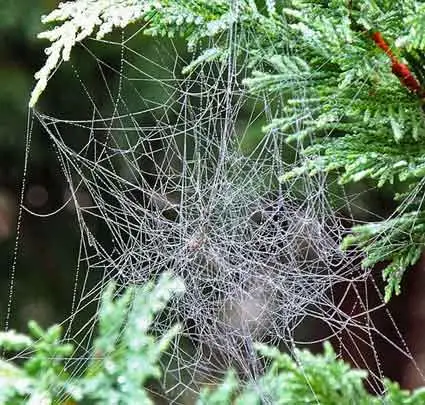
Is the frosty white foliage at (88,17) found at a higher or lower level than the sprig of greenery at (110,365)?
higher

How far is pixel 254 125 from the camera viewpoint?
1509mm

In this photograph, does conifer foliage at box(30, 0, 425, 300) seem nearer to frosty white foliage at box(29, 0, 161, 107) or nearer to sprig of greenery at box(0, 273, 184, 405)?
frosty white foliage at box(29, 0, 161, 107)

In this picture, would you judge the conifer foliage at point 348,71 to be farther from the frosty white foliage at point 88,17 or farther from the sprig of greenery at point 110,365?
the sprig of greenery at point 110,365

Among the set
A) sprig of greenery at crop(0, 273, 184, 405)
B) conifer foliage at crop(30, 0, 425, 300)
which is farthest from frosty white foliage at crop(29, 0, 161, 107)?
sprig of greenery at crop(0, 273, 184, 405)

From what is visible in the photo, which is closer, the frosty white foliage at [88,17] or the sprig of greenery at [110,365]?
the sprig of greenery at [110,365]

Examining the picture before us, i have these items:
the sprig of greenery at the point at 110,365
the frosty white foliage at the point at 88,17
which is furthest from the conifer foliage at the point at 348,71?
the sprig of greenery at the point at 110,365

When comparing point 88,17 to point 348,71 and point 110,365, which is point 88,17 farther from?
point 110,365

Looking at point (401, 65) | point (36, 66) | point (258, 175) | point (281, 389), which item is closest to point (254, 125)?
point (258, 175)

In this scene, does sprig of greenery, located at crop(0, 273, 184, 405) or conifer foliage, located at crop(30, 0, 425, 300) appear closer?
sprig of greenery, located at crop(0, 273, 184, 405)

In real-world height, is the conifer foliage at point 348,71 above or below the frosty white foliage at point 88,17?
below

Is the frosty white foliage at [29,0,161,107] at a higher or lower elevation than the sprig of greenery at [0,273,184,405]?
higher

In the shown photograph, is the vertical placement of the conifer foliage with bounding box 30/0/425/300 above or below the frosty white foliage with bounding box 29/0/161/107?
below

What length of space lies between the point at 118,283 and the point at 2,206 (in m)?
0.82

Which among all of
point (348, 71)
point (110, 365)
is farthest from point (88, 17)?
point (110, 365)
